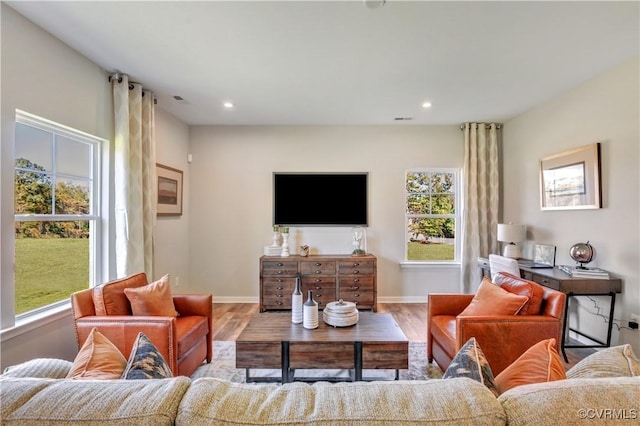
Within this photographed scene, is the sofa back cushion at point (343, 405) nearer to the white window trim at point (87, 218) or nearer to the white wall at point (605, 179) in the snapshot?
the white window trim at point (87, 218)

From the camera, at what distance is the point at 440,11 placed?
75.2 inches

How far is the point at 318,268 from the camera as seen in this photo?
3961mm

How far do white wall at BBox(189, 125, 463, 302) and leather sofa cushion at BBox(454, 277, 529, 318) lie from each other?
7.02 ft

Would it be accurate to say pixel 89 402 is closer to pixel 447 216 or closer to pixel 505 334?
pixel 505 334

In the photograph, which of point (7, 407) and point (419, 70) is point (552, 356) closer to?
point (7, 407)

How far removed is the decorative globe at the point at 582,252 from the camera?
2.76m

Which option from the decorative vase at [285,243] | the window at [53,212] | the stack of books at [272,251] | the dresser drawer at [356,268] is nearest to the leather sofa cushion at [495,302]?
the dresser drawer at [356,268]

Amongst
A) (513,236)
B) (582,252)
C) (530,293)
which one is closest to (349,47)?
(530,293)

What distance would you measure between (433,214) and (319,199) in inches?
69.6

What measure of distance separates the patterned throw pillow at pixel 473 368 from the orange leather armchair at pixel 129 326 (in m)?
1.75

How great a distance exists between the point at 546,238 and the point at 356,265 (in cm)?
229

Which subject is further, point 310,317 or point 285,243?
point 285,243

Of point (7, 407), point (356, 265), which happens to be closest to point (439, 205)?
point (356, 265)

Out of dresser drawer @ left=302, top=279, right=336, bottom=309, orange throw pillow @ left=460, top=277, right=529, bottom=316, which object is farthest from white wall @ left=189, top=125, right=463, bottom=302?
orange throw pillow @ left=460, top=277, right=529, bottom=316
